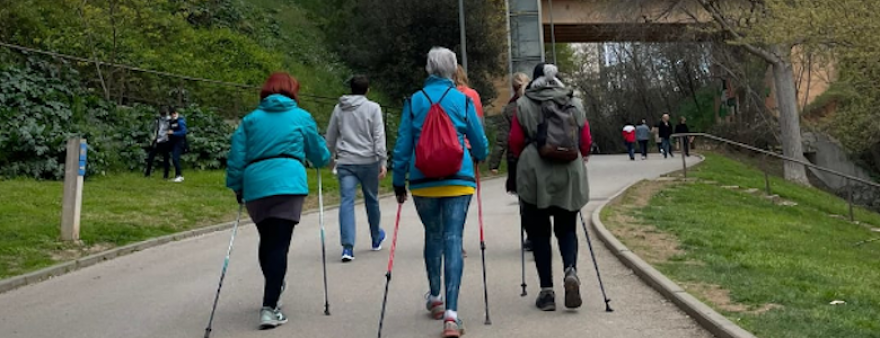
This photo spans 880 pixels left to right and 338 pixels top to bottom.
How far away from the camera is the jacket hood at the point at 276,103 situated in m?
7.40

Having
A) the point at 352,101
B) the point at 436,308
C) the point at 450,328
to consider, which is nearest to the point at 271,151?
the point at 436,308

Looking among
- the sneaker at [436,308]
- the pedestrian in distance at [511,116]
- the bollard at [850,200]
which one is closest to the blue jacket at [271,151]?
the sneaker at [436,308]

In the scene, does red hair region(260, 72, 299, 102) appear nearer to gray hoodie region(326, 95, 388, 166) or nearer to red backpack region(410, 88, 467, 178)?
red backpack region(410, 88, 467, 178)

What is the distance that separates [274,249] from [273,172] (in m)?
0.55

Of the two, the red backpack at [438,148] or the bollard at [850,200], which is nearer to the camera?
the red backpack at [438,148]

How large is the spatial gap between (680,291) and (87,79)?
61.9 feet

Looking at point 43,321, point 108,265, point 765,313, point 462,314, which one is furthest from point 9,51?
point 765,313

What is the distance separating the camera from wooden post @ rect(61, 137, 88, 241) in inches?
486

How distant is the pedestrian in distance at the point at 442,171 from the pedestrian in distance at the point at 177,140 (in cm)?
1439

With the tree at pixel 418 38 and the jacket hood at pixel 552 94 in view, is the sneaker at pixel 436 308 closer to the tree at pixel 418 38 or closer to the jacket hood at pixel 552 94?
the jacket hood at pixel 552 94

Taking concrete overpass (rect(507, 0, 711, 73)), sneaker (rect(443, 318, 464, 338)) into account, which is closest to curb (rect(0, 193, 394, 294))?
sneaker (rect(443, 318, 464, 338))

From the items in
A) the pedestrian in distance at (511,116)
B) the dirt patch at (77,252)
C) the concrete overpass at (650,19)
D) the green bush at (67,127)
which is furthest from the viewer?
the concrete overpass at (650,19)

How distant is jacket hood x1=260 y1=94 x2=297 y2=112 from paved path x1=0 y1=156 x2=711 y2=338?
160cm

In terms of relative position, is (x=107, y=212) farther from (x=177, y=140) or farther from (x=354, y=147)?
(x=354, y=147)
